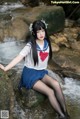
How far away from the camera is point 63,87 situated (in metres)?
6.59

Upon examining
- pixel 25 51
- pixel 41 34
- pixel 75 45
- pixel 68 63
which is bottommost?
pixel 75 45

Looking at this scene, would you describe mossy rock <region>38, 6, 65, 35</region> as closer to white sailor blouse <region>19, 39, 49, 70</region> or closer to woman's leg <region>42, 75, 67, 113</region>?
white sailor blouse <region>19, 39, 49, 70</region>

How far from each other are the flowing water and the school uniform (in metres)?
0.40

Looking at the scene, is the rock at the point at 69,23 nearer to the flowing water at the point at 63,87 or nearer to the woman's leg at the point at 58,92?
the flowing water at the point at 63,87

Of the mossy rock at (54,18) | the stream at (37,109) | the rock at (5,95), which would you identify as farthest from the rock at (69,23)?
the rock at (5,95)

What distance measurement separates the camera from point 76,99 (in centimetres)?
605

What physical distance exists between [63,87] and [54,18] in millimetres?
4074

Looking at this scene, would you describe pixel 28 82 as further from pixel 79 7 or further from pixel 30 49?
pixel 79 7

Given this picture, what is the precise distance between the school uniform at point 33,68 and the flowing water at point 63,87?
40 cm

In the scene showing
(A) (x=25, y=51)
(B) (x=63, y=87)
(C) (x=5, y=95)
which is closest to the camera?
(C) (x=5, y=95)

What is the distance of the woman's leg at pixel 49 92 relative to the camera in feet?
16.2

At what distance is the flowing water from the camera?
5.10 m

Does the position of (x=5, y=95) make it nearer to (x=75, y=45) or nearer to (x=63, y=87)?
(x=63, y=87)

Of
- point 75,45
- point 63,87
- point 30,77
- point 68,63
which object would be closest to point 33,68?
point 30,77
